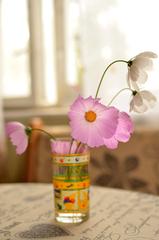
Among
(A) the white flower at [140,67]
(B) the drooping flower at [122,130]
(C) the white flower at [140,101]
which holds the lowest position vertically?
(B) the drooping flower at [122,130]

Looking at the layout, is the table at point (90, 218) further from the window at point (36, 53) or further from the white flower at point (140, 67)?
the window at point (36, 53)

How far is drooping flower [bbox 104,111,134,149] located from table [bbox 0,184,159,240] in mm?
206

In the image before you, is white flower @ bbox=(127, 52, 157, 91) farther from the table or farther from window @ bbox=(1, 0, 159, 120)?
window @ bbox=(1, 0, 159, 120)

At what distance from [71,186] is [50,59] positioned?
1662 mm

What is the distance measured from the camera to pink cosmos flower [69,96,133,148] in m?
0.90

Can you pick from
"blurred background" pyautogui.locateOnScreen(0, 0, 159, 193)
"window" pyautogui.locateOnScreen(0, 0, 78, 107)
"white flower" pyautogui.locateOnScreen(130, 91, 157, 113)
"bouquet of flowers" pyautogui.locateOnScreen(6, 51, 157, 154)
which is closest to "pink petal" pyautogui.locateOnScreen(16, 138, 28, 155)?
"bouquet of flowers" pyautogui.locateOnScreen(6, 51, 157, 154)

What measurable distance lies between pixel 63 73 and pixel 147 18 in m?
0.67

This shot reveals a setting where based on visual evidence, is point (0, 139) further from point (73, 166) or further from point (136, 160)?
point (73, 166)

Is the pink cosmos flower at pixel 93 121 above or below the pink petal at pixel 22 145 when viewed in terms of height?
above

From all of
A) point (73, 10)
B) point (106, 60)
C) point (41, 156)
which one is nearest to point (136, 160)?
point (41, 156)

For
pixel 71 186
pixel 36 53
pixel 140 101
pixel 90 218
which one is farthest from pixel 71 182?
pixel 36 53

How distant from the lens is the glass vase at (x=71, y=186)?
1025mm

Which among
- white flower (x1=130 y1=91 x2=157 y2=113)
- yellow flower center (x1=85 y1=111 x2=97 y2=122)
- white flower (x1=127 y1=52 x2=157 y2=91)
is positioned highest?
white flower (x1=127 y1=52 x2=157 y2=91)

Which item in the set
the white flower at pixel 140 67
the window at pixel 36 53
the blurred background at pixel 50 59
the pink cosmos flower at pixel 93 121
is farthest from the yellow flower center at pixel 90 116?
the window at pixel 36 53
